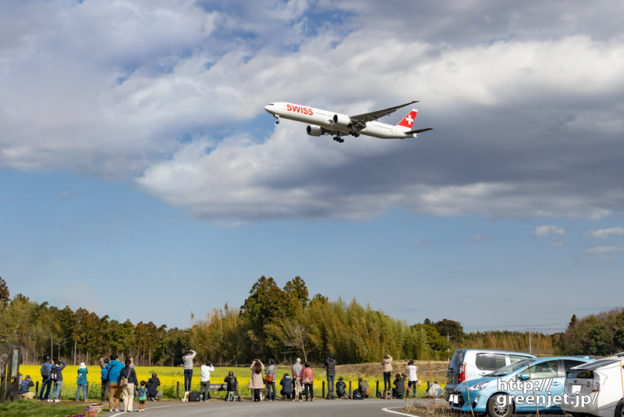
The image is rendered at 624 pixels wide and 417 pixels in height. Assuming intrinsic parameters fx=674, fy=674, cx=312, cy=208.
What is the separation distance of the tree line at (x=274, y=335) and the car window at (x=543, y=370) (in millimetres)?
27280

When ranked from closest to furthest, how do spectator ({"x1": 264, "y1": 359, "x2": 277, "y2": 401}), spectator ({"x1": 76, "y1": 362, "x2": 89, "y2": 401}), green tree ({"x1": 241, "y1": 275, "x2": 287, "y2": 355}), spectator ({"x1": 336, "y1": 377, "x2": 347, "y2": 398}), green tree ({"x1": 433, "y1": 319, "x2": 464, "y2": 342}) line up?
spectator ({"x1": 76, "y1": 362, "x2": 89, "y2": 401}), spectator ({"x1": 264, "y1": 359, "x2": 277, "y2": 401}), spectator ({"x1": 336, "y1": 377, "x2": 347, "y2": 398}), green tree ({"x1": 241, "y1": 275, "x2": 287, "y2": 355}), green tree ({"x1": 433, "y1": 319, "x2": 464, "y2": 342})

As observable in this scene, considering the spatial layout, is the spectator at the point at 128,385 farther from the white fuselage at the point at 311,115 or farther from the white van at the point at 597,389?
the white fuselage at the point at 311,115

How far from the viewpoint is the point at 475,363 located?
704 inches

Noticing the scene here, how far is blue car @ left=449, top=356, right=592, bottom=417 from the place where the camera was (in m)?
16.1

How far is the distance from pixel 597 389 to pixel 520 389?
3015 millimetres

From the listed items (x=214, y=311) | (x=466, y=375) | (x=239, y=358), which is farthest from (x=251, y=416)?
(x=214, y=311)

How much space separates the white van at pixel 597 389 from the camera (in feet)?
43.3

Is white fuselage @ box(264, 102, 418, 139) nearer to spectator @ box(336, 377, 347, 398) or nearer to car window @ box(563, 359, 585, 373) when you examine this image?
spectator @ box(336, 377, 347, 398)

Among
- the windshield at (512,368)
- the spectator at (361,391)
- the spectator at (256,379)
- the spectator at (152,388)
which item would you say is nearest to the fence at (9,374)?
the spectator at (152,388)

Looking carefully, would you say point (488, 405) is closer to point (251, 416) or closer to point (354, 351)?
point (251, 416)

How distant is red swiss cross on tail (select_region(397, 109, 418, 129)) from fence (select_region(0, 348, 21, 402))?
52.2 meters

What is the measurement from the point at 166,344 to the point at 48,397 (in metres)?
93.2

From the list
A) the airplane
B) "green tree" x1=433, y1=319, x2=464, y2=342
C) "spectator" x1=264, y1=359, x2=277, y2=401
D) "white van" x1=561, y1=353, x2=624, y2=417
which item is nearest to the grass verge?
"spectator" x1=264, y1=359, x2=277, y2=401

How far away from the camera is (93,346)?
96812 millimetres
